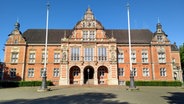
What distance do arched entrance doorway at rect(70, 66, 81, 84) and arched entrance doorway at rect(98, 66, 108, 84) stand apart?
4.88 meters

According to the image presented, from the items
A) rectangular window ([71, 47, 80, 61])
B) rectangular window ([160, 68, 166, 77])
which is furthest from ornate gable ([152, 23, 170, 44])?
rectangular window ([71, 47, 80, 61])

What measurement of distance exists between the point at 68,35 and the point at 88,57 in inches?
373

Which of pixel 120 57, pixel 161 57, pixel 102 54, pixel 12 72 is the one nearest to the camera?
pixel 102 54

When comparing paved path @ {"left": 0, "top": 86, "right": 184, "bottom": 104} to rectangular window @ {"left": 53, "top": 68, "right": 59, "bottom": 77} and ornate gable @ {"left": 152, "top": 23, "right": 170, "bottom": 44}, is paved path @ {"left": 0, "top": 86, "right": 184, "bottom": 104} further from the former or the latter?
ornate gable @ {"left": 152, "top": 23, "right": 170, "bottom": 44}

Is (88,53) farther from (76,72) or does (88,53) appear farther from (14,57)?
(14,57)

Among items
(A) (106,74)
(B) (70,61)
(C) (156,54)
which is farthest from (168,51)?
(B) (70,61)

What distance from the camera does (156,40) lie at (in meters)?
46.8

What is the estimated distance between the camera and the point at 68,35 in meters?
49.2

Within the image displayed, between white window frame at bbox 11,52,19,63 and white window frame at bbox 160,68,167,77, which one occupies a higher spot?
white window frame at bbox 11,52,19,63

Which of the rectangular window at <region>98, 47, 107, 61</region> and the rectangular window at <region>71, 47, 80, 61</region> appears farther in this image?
the rectangular window at <region>98, 47, 107, 61</region>

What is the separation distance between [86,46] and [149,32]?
18903 millimetres

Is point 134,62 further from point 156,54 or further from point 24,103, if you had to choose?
point 24,103

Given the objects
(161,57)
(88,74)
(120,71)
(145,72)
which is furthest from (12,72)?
(161,57)

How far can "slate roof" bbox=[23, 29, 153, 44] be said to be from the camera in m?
46.9
